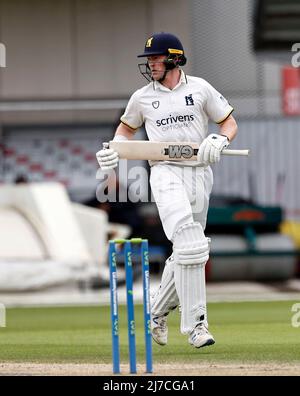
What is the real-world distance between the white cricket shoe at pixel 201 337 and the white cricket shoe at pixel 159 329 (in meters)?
0.54

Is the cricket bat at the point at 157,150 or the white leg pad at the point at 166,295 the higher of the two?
the cricket bat at the point at 157,150

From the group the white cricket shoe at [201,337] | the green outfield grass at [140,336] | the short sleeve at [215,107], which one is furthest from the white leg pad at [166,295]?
the short sleeve at [215,107]

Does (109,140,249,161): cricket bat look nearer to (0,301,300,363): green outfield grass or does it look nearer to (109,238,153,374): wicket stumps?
(109,238,153,374): wicket stumps

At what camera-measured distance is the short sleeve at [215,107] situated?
8.45m

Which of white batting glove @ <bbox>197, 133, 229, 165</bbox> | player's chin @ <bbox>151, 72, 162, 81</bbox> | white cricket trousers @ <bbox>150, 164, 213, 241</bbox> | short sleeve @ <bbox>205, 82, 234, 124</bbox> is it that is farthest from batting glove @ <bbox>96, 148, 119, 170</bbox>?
short sleeve @ <bbox>205, 82, 234, 124</bbox>

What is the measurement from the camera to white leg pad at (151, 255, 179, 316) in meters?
8.55

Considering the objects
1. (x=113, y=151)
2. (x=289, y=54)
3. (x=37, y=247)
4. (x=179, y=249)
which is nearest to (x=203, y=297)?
(x=179, y=249)

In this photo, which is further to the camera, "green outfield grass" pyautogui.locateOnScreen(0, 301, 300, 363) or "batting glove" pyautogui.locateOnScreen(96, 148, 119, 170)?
"green outfield grass" pyautogui.locateOnScreen(0, 301, 300, 363)

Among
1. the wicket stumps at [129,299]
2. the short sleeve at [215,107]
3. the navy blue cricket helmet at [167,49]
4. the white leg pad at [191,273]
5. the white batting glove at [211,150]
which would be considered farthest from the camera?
the short sleeve at [215,107]

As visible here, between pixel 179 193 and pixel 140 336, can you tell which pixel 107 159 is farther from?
pixel 140 336

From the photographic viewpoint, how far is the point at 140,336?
35.3ft

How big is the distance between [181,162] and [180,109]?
33 centimetres

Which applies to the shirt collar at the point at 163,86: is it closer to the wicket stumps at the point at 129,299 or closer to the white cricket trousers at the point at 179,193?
the white cricket trousers at the point at 179,193

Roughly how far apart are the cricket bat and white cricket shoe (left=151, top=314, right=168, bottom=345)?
116cm
